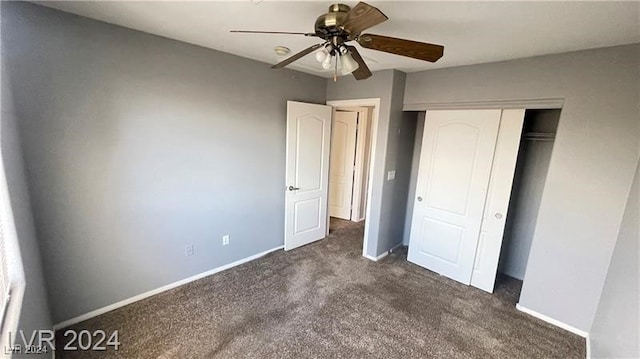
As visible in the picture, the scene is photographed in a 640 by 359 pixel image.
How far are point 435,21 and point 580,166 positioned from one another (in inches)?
67.0

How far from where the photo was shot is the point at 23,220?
5.24 ft

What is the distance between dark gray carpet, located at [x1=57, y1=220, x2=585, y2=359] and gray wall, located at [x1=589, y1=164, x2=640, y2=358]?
12.7 inches

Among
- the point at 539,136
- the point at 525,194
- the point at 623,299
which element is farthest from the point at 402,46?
the point at 525,194

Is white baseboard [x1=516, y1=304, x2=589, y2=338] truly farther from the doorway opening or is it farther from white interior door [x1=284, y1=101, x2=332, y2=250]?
white interior door [x1=284, y1=101, x2=332, y2=250]

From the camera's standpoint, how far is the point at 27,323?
139 cm

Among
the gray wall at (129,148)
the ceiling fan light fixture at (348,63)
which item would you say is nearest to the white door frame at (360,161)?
the gray wall at (129,148)

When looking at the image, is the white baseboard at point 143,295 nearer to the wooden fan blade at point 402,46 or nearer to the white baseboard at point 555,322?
the wooden fan blade at point 402,46

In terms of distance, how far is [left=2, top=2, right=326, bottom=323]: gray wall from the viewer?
179 cm

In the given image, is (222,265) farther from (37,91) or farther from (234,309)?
(37,91)

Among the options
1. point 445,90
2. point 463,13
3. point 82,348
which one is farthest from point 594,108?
point 82,348

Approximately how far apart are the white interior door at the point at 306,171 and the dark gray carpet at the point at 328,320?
2.32 ft

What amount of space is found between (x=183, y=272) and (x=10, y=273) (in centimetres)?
142

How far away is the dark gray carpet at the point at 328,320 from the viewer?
1.99 meters

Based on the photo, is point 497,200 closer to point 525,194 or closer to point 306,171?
point 525,194
